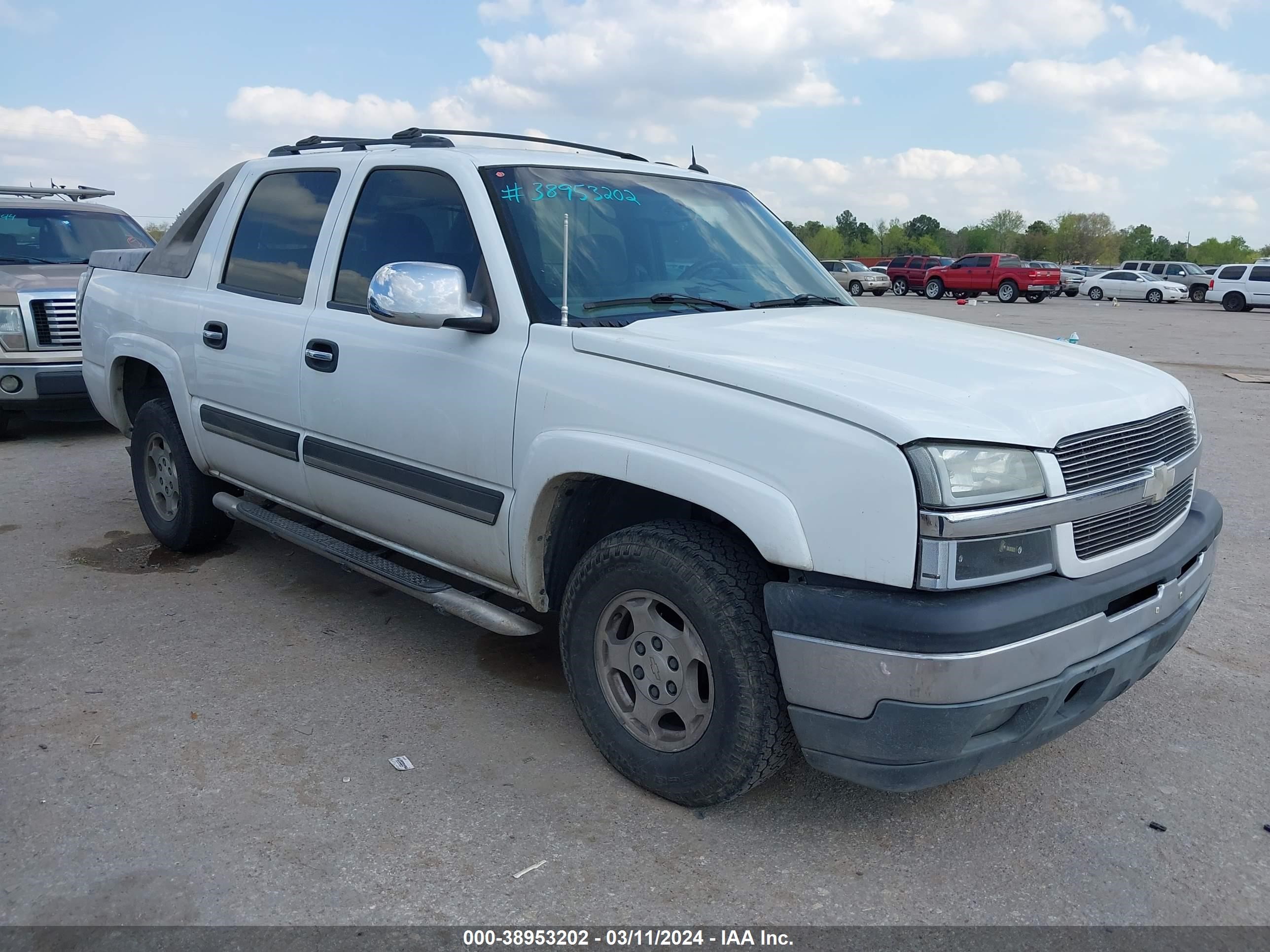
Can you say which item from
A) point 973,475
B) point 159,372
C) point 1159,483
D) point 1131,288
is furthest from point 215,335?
point 1131,288

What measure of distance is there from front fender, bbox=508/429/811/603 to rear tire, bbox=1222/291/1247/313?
3717cm

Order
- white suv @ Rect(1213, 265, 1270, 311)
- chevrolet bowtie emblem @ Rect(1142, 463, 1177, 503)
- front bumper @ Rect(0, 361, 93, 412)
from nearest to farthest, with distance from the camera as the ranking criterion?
1. chevrolet bowtie emblem @ Rect(1142, 463, 1177, 503)
2. front bumper @ Rect(0, 361, 93, 412)
3. white suv @ Rect(1213, 265, 1270, 311)

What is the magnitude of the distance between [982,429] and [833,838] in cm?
123

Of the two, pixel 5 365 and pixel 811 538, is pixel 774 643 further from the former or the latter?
pixel 5 365

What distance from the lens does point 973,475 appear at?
2.38 meters

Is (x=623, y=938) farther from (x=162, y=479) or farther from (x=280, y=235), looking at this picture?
(x=162, y=479)

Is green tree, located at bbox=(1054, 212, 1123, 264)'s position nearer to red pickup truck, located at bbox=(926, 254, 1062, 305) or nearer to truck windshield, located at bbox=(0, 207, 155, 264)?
red pickup truck, located at bbox=(926, 254, 1062, 305)

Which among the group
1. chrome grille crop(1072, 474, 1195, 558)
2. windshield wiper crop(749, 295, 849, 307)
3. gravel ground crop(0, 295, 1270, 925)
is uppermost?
windshield wiper crop(749, 295, 849, 307)

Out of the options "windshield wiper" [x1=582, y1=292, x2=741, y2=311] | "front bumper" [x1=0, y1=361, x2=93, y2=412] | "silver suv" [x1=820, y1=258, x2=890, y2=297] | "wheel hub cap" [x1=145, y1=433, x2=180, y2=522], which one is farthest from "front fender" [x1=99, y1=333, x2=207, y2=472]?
"silver suv" [x1=820, y1=258, x2=890, y2=297]

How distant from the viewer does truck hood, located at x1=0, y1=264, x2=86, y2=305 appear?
7898mm

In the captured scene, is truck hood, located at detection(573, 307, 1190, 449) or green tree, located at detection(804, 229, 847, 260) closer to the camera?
truck hood, located at detection(573, 307, 1190, 449)

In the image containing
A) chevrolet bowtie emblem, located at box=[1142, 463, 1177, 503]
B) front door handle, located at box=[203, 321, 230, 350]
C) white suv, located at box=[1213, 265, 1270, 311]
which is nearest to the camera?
chevrolet bowtie emblem, located at box=[1142, 463, 1177, 503]

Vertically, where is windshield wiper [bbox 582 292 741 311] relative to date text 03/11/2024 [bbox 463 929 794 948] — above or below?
above

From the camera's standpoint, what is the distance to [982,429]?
7.91ft
